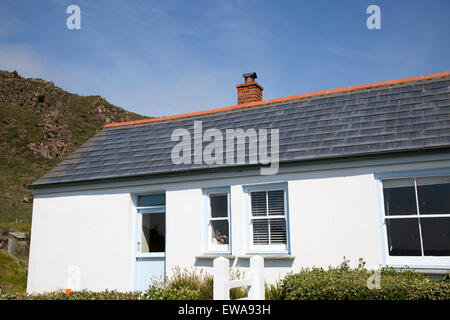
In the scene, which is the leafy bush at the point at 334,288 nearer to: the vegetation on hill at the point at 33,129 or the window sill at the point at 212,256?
the window sill at the point at 212,256

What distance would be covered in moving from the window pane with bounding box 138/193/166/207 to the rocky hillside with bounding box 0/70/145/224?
22917mm

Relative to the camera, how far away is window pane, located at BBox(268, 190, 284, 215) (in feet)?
34.7

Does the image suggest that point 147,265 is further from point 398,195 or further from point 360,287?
point 398,195

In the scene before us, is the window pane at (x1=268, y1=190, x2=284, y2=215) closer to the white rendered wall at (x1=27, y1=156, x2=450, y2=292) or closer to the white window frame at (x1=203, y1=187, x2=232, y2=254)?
the white rendered wall at (x1=27, y1=156, x2=450, y2=292)

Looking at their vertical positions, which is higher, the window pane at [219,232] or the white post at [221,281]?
the window pane at [219,232]

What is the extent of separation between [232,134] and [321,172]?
3308 millimetres

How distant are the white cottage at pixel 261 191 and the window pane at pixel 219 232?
27 millimetres

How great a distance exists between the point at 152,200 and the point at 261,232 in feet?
11.5


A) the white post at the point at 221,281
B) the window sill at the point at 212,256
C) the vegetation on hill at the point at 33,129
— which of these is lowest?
the white post at the point at 221,281

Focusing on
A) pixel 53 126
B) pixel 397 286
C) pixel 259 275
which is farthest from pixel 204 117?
pixel 53 126

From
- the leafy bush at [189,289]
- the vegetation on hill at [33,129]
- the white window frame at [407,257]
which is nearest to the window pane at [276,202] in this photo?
the leafy bush at [189,289]

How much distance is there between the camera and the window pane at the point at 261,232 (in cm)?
1061
